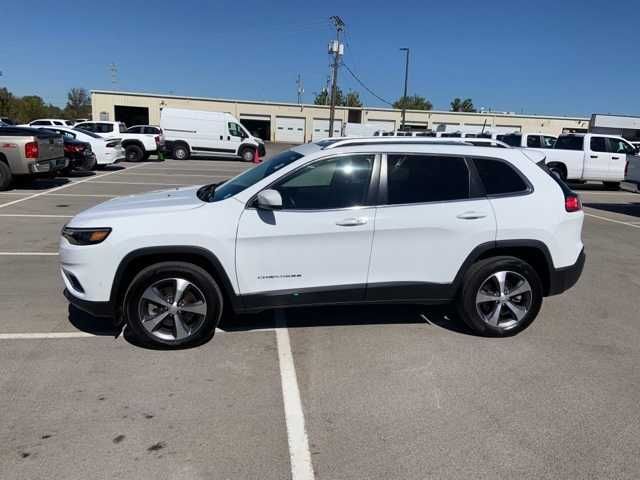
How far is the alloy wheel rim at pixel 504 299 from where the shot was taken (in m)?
4.48

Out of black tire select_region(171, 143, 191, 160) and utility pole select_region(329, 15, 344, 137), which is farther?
utility pole select_region(329, 15, 344, 137)

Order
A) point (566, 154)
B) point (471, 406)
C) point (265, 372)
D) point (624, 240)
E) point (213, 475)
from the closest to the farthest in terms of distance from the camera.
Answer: point (213, 475)
point (471, 406)
point (265, 372)
point (624, 240)
point (566, 154)

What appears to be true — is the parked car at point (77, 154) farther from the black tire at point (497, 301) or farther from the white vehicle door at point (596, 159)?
the white vehicle door at point (596, 159)

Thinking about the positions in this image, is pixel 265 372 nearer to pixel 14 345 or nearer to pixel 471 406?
pixel 471 406

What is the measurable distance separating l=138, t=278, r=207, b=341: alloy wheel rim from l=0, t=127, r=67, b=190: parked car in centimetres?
1033

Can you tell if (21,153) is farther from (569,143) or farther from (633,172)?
(569,143)

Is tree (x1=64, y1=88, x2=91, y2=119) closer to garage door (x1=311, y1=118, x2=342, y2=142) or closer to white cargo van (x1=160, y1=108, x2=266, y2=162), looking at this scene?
garage door (x1=311, y1=118, x2=342, y2=142)

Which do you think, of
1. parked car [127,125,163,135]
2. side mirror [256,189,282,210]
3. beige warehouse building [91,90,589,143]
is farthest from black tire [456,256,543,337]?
beige warehouse building [91,90,589,143]

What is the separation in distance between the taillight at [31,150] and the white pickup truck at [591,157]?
1583 cm

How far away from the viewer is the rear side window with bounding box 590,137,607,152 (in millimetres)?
17969

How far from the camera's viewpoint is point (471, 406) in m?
3.44

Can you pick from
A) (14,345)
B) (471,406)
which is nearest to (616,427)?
(471,406)

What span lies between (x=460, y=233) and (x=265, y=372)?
1.97m

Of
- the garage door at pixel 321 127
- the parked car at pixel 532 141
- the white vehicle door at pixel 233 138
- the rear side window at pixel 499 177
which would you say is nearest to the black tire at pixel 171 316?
the rear side window at pixel 499 177
